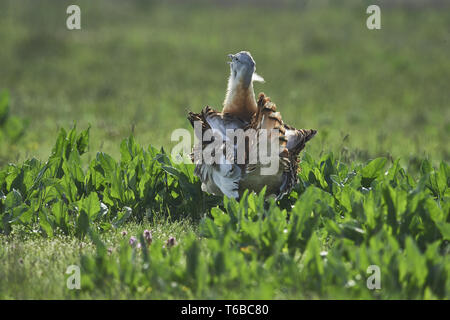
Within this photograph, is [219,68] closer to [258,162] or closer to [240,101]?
[240,101]

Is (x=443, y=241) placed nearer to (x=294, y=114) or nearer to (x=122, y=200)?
(x=122, y=200)

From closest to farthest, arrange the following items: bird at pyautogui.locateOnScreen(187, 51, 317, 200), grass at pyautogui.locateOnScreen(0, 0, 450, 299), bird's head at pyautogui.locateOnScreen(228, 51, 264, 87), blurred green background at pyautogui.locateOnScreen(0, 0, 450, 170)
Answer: grass at pyautogui.locateOnScreen(0, 0, 450, 299)
bird at pyautogui.locateOnScreen(187, 51, 317, 200)
bird's head at pyautogui.locateOnScreen(228, 51, 264, 87)
blurred green background at pyautogui.locateOnScreen(0, 0, 450, 170)

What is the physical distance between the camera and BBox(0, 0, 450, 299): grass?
11.0ft

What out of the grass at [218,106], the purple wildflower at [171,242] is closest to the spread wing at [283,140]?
the grass at [218,106]

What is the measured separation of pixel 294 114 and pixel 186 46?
4913mm

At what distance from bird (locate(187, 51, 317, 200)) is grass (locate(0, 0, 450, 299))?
1.04 ft

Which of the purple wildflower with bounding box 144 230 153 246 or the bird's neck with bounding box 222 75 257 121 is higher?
the bird's neck with bounding box 222 75 257 121

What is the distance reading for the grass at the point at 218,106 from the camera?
3361mm

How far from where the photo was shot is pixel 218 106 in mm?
9508

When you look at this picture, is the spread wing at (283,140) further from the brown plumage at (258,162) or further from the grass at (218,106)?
the grass at (218,106)

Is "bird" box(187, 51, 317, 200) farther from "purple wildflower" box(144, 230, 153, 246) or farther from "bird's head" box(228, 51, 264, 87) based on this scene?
"purple wildflower" box(144, 230, 153, 246)

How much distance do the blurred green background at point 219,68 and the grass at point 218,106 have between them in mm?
46

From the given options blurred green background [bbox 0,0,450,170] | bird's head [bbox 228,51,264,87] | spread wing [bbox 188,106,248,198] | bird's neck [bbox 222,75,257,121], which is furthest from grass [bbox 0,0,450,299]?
bird's head [bbox 228,51,264,87]
